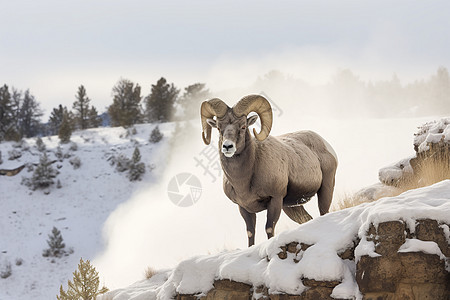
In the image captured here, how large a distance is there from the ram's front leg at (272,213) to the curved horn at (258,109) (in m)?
0.76

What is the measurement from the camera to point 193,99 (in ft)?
116

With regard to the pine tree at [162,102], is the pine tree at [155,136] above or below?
below

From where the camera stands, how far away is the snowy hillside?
67.6ft

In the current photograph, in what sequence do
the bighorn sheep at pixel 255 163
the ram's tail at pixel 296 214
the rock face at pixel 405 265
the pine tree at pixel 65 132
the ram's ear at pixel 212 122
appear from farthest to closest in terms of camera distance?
the pine tree at pixel 65 132
the ram's tail at pixel 296 214
the ram's ear at pixel 212 122
the bighorn sheep at pixel 255 163
the rock face at pixel 405 265

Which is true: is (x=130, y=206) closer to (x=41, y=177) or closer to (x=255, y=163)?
(x=41, y=177)

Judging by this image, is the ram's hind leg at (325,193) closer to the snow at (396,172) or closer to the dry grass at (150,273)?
the snow at (396,172)

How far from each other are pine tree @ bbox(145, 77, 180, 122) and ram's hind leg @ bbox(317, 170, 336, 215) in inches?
1225

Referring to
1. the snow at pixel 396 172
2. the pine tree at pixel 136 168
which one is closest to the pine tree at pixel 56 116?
the pine tree at pixel 136 168

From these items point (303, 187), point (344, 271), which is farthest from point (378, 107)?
point (344, 271)

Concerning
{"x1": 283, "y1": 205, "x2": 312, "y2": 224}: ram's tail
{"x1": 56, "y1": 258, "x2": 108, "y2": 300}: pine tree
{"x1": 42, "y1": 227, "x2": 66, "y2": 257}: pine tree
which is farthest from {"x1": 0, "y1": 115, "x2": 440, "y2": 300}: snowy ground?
{"x1": 56, "y1": 258, "x2": 108, "y2": 300}: pine tree

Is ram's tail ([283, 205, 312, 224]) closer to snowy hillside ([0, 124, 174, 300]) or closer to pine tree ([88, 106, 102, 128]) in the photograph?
snowy hillside ([0, 124, 174, 300])

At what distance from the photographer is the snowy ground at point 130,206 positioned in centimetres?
1758

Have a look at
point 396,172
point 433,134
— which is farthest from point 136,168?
point 433,134

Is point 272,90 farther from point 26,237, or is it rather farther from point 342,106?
point 26,237
